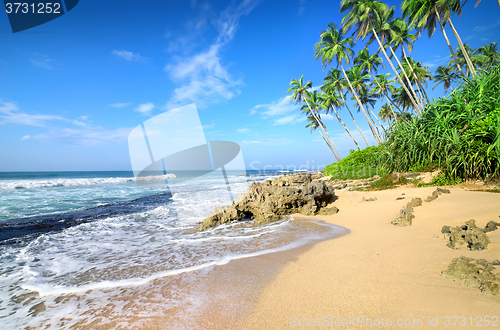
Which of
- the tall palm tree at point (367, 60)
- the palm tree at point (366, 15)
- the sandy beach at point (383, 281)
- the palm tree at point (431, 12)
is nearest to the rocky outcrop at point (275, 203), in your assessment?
the sandy beach at point (383, 281)

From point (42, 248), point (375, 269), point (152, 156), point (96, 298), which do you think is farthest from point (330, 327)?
point (42, 248)

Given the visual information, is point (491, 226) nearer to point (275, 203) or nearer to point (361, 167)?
point (275, 203)

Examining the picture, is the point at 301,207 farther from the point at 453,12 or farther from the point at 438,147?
the point at 453,12

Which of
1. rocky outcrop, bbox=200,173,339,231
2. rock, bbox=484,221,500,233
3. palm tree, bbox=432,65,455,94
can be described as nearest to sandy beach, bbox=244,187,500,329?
rock, bbox=484,221,500,233

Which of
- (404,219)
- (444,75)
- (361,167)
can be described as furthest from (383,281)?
(444,75)

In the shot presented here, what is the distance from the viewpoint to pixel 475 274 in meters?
2.06

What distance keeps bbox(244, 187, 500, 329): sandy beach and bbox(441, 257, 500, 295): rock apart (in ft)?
0.26

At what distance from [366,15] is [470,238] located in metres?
23.0

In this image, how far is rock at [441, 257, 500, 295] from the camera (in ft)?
6.23

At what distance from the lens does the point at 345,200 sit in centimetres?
785

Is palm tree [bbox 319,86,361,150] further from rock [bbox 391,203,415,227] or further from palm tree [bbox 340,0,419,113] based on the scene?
rock [bbox 391,203,415,227]

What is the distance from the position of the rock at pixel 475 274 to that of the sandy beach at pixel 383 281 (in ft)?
0.26

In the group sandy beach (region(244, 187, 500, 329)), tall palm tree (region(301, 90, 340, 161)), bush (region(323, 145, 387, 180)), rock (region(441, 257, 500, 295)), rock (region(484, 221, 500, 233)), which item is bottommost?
sandy beach (region(244, 187, 500, 329))

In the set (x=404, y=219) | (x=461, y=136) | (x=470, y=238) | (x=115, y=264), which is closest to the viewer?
(x=470, y=238)
